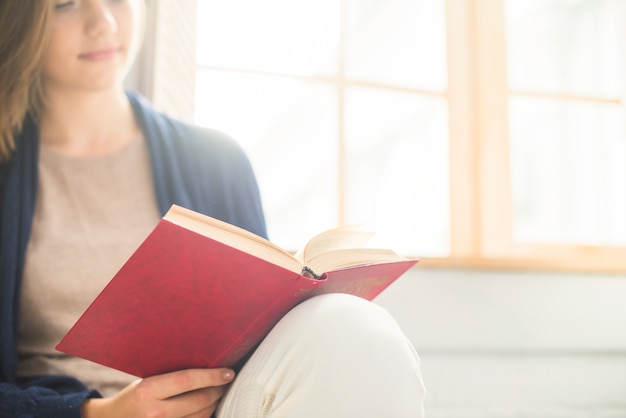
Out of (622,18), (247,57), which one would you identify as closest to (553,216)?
(622,18)

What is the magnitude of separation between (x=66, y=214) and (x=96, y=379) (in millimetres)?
270

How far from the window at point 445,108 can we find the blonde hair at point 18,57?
585 mm

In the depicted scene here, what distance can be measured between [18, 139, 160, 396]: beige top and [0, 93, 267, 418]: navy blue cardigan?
27 mm

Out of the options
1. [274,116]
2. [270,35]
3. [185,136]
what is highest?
[270,35]

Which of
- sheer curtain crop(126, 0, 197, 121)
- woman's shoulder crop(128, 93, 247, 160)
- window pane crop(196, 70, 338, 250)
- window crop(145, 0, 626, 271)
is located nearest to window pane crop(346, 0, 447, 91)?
window crop(145, 0, 626, 271)

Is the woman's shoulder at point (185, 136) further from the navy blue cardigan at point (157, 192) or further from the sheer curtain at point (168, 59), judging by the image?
the sheer curtain at point (168, 59)

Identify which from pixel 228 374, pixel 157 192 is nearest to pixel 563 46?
pixel 157 192

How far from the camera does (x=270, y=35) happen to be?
1856 mm

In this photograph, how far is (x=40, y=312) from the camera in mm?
881

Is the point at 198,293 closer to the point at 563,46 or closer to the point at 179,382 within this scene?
the point at 179,382

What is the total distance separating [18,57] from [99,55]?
13 cm

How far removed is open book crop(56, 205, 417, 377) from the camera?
53 cm

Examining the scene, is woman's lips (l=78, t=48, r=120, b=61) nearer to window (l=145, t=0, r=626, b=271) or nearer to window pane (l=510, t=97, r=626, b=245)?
window (l=145, t=0, r=626, b=271)

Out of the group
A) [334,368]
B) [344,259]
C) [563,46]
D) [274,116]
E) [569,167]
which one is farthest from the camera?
[563,46]
